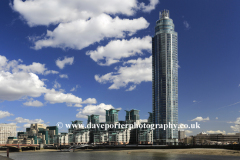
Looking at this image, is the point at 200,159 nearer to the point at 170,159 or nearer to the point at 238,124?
the point at 170,159

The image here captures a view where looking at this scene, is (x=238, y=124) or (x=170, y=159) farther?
(x=238, y=124)

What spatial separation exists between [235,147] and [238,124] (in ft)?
169

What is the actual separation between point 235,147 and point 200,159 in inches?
2125

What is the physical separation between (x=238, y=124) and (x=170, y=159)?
108632mm

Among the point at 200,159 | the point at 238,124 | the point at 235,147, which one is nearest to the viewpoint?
the point at 200,159

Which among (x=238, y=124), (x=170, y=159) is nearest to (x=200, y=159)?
(x=170, y=159)

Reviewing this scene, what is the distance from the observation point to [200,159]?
334 feet

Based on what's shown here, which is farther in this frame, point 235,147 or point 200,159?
point 235,147

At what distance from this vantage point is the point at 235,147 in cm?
14400

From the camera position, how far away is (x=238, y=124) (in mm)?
189875

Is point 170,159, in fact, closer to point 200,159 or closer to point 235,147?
point 200,159

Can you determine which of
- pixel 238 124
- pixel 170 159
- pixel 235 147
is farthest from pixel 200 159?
pixel 238 124

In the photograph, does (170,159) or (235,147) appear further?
(235,147)

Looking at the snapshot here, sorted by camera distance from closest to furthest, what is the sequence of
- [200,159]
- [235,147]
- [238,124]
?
[200,159], [235,147], [238,124]
